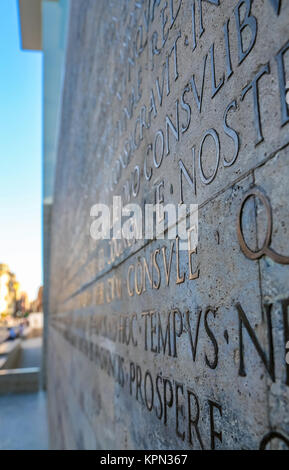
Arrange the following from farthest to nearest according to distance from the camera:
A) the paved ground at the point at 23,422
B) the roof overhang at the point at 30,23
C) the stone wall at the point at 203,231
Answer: the roof overhang at the point at 30,23 → the paved ground at the point at 23,422 → the stone wall at the point at 203,231

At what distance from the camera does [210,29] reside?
139 cm

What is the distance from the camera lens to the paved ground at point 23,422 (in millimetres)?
10375

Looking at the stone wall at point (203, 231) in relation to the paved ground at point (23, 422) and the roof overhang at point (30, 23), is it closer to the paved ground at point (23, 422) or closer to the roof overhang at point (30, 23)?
the paved ground at point (23, 422)

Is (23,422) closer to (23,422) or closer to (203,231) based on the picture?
(23,422)

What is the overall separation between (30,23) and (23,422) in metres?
19.0

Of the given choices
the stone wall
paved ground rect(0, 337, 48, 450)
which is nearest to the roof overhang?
paved ground rect(0, 337, 48, 450)

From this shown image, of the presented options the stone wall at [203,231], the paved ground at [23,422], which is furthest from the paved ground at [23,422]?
the stone wall at [203,231]

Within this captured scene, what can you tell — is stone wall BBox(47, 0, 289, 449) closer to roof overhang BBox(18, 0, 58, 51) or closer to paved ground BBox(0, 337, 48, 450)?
paved ground BBox(0, 337, 48, 450)

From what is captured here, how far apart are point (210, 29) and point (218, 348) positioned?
1021mm

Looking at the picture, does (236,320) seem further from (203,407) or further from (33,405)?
(33,405)

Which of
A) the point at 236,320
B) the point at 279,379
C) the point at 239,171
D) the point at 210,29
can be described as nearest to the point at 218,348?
the point at 236,320

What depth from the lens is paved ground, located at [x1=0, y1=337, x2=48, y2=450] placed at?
10.4 meters

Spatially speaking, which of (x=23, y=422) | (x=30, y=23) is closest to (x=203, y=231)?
(x=23, y=422)

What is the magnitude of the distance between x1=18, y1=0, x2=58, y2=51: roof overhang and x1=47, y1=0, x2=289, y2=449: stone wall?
20.7m
